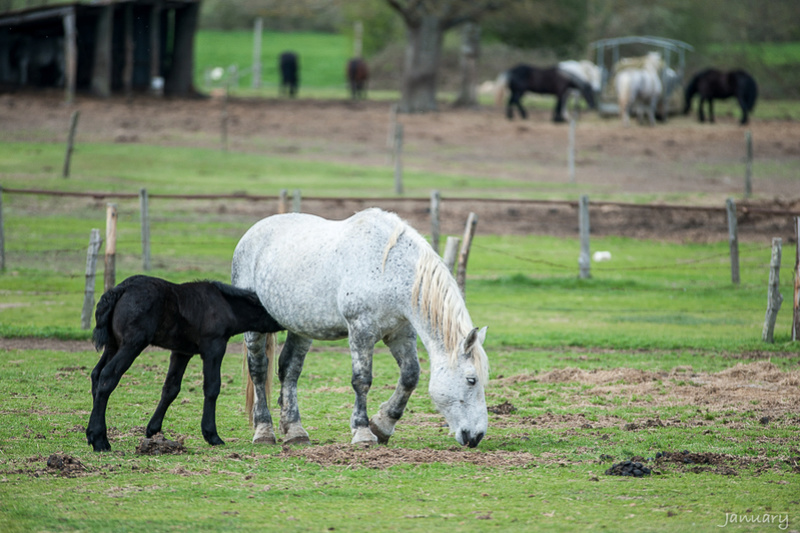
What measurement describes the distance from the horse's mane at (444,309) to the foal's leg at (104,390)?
6.78 ft

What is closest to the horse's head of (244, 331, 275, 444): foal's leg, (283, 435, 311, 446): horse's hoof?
(283, 435, 311, 446): horse's hoof

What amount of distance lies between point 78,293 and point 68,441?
8050mm

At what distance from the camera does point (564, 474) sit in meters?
6.22

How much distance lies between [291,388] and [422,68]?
3071 centimetres

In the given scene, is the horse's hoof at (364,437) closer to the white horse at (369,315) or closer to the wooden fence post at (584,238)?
the white horse at (369,315)

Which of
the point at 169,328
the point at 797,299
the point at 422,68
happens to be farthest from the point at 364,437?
the point at 422,68

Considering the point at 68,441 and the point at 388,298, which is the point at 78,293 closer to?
the point at 68,441

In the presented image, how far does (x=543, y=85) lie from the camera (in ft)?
118

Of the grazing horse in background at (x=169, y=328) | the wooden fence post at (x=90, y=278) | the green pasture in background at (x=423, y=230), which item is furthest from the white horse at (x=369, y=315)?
the green pasture in background at (x=423, y=230)

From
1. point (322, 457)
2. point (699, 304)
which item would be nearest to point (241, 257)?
point (322, 457)

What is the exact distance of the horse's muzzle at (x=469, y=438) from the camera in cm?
674

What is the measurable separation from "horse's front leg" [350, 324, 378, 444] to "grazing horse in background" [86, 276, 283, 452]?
803mm

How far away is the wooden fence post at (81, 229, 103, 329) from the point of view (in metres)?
12.0

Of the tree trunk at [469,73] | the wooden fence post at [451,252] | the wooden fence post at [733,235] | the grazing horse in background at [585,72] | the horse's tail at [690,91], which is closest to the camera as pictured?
the wooden fence post at [451,252]
